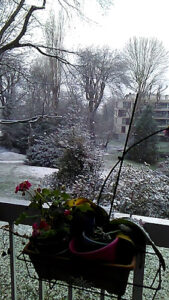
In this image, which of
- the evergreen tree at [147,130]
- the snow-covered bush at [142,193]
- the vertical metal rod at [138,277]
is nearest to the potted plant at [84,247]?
the vertical metal rod at [138,277]

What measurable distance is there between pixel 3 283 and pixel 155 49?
147cm

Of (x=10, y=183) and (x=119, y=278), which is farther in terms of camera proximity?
(x=10, y=183)

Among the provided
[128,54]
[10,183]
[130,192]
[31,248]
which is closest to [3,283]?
[31,248]

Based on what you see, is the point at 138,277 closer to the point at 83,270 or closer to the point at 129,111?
the point at 83,270

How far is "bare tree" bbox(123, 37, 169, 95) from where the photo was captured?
4.15 ft

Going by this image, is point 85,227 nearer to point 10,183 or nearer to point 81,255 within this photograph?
point 81,255

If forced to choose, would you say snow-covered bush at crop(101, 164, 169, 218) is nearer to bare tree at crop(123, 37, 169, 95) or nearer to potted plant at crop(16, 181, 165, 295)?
bare tree at crop(123, 37, 169, 95)

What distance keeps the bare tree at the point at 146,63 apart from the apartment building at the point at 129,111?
6cm

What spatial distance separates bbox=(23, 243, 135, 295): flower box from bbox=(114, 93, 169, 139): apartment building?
0.94 meters

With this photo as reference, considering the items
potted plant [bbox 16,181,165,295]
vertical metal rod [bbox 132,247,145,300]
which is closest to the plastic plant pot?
potted plant [bbox 16,181,165,295]

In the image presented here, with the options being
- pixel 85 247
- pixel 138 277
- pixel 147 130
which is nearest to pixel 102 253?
pixel 85 247

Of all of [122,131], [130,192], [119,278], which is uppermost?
[122,131]

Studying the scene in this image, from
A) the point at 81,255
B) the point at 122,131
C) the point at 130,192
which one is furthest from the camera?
the point at 130,192

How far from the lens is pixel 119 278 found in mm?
426
